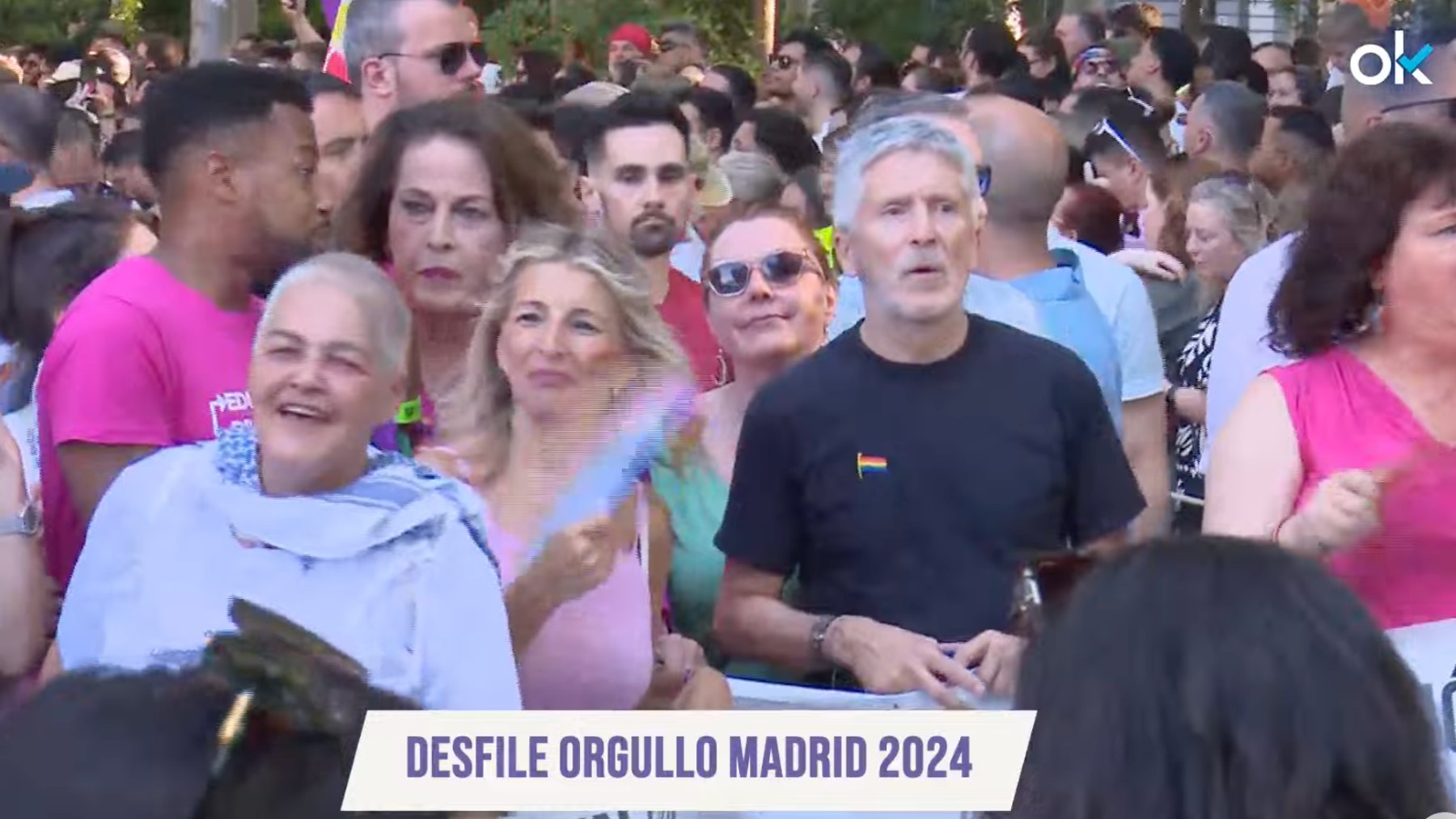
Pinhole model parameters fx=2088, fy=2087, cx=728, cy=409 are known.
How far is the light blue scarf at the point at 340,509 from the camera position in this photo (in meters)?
2.85

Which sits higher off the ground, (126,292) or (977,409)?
(126,292)

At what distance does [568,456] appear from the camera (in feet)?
10.5

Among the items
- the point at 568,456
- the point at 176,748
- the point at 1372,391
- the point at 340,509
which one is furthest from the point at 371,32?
the point at 176,748

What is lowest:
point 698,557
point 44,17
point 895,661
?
point 895,661

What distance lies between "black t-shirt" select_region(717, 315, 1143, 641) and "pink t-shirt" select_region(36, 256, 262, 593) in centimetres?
90

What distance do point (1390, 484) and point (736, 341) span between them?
4.58 feet

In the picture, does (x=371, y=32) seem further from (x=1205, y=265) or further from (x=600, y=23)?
(x=600, y=23)

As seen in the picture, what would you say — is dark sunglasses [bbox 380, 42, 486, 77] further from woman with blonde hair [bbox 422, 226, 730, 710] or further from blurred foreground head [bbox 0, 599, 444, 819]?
blurred foreground head [bbox 0, 599, 444, 819]

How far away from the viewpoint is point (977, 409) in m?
3.54

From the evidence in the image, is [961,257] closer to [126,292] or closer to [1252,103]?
[126,292]

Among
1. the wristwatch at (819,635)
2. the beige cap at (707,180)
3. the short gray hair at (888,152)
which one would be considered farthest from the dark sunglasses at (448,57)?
the wristwatch at (819,635)

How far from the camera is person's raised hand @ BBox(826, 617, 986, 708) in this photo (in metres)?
3.36

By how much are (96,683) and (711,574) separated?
90.4 inches

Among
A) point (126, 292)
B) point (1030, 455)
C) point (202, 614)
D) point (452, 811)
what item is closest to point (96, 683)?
point (452, 811)
